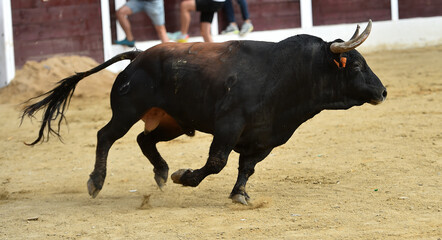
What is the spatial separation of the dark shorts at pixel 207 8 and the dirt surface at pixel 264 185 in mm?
2201

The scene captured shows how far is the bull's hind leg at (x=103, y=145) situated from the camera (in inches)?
200

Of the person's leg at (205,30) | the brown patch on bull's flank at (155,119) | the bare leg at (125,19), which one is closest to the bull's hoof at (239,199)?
the brown patch on bull's flank at (155,119)

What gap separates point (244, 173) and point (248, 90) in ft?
1.78

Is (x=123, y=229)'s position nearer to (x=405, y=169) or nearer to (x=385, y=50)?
(x=405, y=169)

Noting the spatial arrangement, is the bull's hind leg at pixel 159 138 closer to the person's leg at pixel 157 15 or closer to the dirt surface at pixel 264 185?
the dirt surface at pixel 264 185

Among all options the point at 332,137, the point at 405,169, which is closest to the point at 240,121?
the point at 405,169

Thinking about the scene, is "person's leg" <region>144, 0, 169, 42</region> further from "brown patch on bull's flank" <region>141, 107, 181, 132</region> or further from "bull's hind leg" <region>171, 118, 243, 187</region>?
"bull's hind leg" <region>171, 118, 243, 187</region>

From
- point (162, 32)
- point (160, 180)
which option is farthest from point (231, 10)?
point (160, 180)

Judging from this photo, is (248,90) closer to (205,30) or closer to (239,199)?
(239,199)

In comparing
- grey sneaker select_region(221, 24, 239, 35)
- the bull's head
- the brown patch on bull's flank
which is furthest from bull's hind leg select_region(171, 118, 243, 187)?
grey sneaker select_region(221, 24, 239, 35)

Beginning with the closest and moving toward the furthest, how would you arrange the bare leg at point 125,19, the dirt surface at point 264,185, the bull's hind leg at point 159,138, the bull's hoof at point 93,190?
1. the dirt surface at point 264,185
2. the bull's hoof at point 93,190
3. the bull's hind leg at point 159,138
4. the bare leg at point 125,19

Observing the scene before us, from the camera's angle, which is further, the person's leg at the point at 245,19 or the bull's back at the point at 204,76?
the person's leg at the point at 245,19

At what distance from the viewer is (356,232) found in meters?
3.88

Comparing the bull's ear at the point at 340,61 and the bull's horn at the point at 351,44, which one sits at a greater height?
the bull's horn at the point at 351,44
